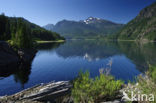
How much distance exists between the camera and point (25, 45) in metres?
62.7

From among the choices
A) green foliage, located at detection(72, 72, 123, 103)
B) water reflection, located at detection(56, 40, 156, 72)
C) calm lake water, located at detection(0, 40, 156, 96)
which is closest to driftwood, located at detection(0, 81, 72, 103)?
green foliage, located at detection(72, 72, 123, 103)

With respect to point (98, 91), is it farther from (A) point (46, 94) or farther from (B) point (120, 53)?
(B) point (120, 53)

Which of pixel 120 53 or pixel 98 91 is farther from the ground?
pixel 98 91

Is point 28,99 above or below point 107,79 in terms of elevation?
below

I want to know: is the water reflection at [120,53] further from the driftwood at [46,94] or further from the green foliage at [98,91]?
the driftwood at [46,94]

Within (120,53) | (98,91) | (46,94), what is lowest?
(120,53)

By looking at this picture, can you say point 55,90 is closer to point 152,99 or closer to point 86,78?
point 86,78

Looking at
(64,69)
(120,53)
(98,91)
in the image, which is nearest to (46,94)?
(98,91)

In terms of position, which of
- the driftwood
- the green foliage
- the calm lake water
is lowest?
the calm lake water

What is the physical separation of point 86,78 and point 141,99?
12.2ft

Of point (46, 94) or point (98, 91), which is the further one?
point (46, 94)

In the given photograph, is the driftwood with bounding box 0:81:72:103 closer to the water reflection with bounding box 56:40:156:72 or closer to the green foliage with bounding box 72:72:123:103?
the green foliage with bounding box 72:72:123:103

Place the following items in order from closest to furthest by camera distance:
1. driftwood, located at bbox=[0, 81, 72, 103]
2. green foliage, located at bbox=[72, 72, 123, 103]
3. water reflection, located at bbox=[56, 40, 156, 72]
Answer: green foliage, located at bbox=[72, 72, 123, 103] → driftwood, located at bbox=[0, 81, 72, 103] → water reflection, located at bbox=[56, 40, 156, 72]

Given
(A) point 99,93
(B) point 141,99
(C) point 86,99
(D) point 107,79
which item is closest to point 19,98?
(C) point 86,99
